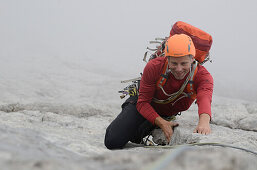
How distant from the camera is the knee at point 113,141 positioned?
143 inches

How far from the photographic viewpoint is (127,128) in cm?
389

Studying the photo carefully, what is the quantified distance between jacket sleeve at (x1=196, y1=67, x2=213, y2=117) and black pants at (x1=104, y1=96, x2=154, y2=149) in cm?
99

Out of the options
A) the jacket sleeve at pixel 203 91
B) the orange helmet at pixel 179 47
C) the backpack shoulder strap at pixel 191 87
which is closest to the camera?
the orange helmet at pixel 179 47

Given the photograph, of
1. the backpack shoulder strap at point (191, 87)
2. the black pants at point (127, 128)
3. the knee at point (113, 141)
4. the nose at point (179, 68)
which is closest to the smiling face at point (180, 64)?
the nose at point (179, 68)

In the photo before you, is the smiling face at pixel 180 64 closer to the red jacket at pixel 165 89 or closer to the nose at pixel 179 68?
the nose at pixel 179 68

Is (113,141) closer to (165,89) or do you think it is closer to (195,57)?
(165,89)

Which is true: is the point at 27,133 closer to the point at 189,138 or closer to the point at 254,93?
the point at 189,138

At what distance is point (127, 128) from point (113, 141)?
33 centimetres

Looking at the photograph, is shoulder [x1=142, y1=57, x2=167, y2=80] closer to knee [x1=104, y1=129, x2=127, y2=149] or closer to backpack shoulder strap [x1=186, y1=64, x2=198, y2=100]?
backpack shoulder strap [x1=186, y1=64, x2=198, y2=100]

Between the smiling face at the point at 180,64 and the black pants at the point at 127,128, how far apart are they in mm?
1051

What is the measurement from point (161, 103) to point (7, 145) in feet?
8.75

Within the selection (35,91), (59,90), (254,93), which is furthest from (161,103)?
(254,93)

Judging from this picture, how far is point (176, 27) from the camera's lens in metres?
3.79

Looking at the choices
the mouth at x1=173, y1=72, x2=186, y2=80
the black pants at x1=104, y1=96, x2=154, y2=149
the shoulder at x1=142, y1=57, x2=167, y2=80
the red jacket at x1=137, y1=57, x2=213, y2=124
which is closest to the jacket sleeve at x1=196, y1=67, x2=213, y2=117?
the red jacket at x1=137, y1=57, x2=213, y2=124
